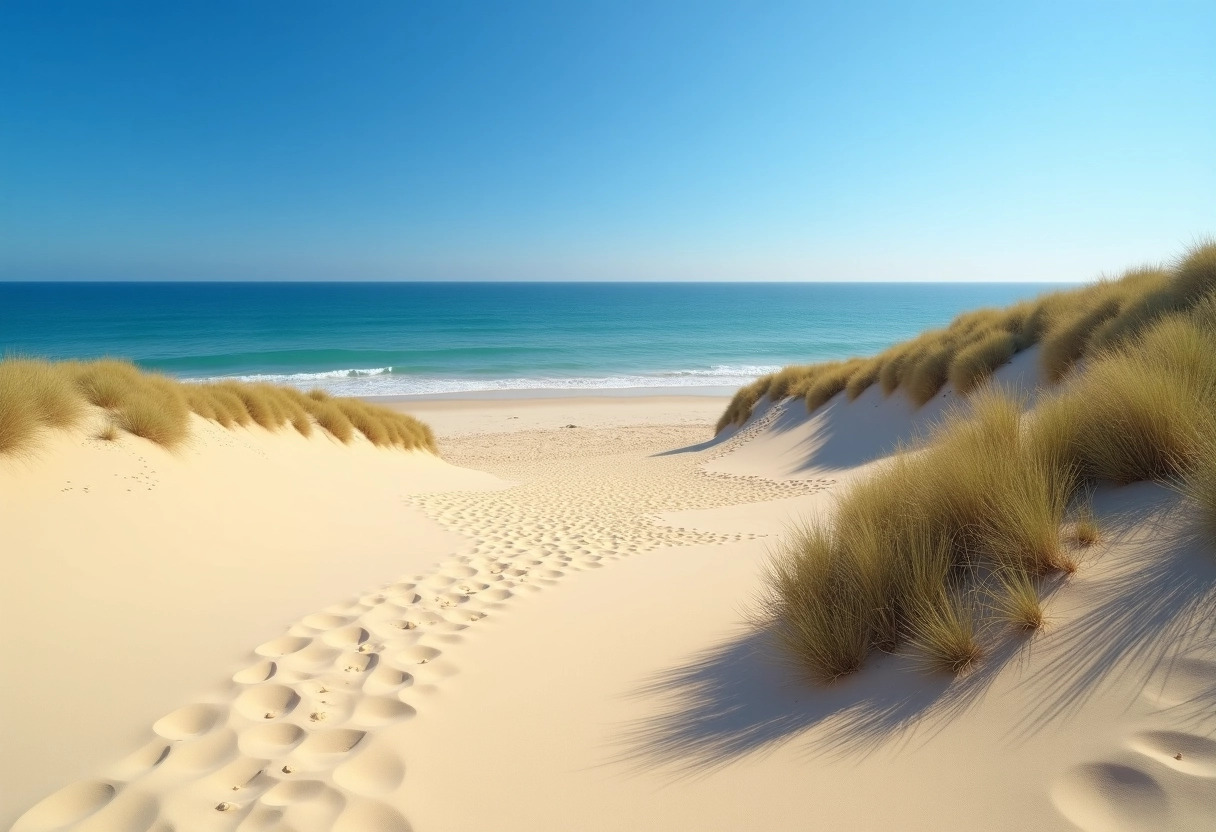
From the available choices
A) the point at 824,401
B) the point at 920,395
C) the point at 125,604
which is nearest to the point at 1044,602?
the point at 125,604

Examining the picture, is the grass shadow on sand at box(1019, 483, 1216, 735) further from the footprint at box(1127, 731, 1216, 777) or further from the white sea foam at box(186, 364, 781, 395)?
the white sea foam at box(186, 364, 781, 395)

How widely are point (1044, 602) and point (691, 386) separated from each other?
3397 centimetres

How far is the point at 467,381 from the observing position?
36438 mm

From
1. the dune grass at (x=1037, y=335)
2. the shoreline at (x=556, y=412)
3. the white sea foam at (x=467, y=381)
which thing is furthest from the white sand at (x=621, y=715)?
the white sea foam at (x=467, y=381)

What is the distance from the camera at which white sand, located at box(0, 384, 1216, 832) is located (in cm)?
194

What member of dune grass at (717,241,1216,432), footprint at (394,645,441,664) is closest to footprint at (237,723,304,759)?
footprint at (394,645,441,664)

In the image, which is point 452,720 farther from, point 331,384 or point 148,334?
point 148,334

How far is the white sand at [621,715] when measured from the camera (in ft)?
6.37

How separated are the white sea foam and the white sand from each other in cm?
2945

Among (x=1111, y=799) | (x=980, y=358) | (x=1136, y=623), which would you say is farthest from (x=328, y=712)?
(x=980, y=358)

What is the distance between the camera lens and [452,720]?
2855 mm

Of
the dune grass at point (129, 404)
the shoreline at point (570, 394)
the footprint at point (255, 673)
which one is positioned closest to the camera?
the footprint at point (255, 673)

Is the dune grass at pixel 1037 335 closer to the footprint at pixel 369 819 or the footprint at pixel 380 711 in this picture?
the footprint at pixel 380 711

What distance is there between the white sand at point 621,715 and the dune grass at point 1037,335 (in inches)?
136
